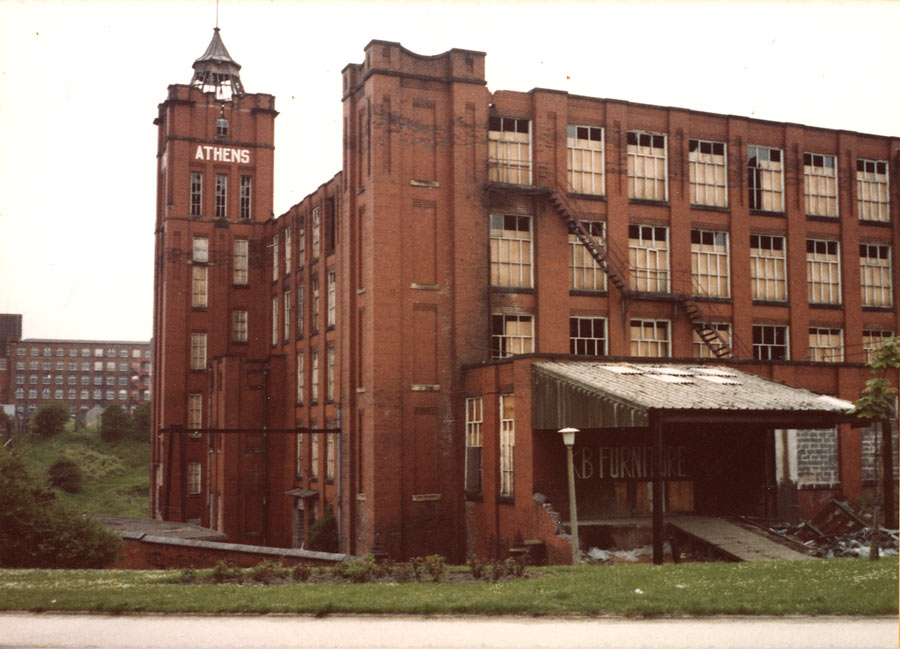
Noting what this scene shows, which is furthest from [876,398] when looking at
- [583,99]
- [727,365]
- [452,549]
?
[583,99]

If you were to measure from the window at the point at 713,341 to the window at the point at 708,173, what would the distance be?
4.95 meters

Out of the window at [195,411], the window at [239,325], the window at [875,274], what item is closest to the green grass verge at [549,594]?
the window at [875,274]

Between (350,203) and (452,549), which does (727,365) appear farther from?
(350,203)

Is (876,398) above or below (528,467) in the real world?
above

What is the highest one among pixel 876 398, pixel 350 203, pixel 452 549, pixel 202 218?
pixel 202 218

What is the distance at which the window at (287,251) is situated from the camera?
50.3m

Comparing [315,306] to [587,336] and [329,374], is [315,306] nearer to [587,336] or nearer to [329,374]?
[329,374]

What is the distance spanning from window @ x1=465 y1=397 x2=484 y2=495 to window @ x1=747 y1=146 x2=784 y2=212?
A: 602 inches

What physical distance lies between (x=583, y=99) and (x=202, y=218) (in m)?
26.7

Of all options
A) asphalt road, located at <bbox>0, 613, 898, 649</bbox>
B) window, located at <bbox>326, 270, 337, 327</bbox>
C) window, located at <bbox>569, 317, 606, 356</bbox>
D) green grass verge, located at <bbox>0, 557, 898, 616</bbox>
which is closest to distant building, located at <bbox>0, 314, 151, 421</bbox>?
Result: window, located at <bbox>326, 270, 337, 327</bbox>

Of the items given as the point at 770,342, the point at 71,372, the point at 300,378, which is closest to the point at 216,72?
the point at 300,378

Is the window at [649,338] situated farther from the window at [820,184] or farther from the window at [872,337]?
the window at [872,337]

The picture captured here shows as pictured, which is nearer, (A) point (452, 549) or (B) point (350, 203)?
(A) point (452, 549)

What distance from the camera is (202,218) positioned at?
181 ft
